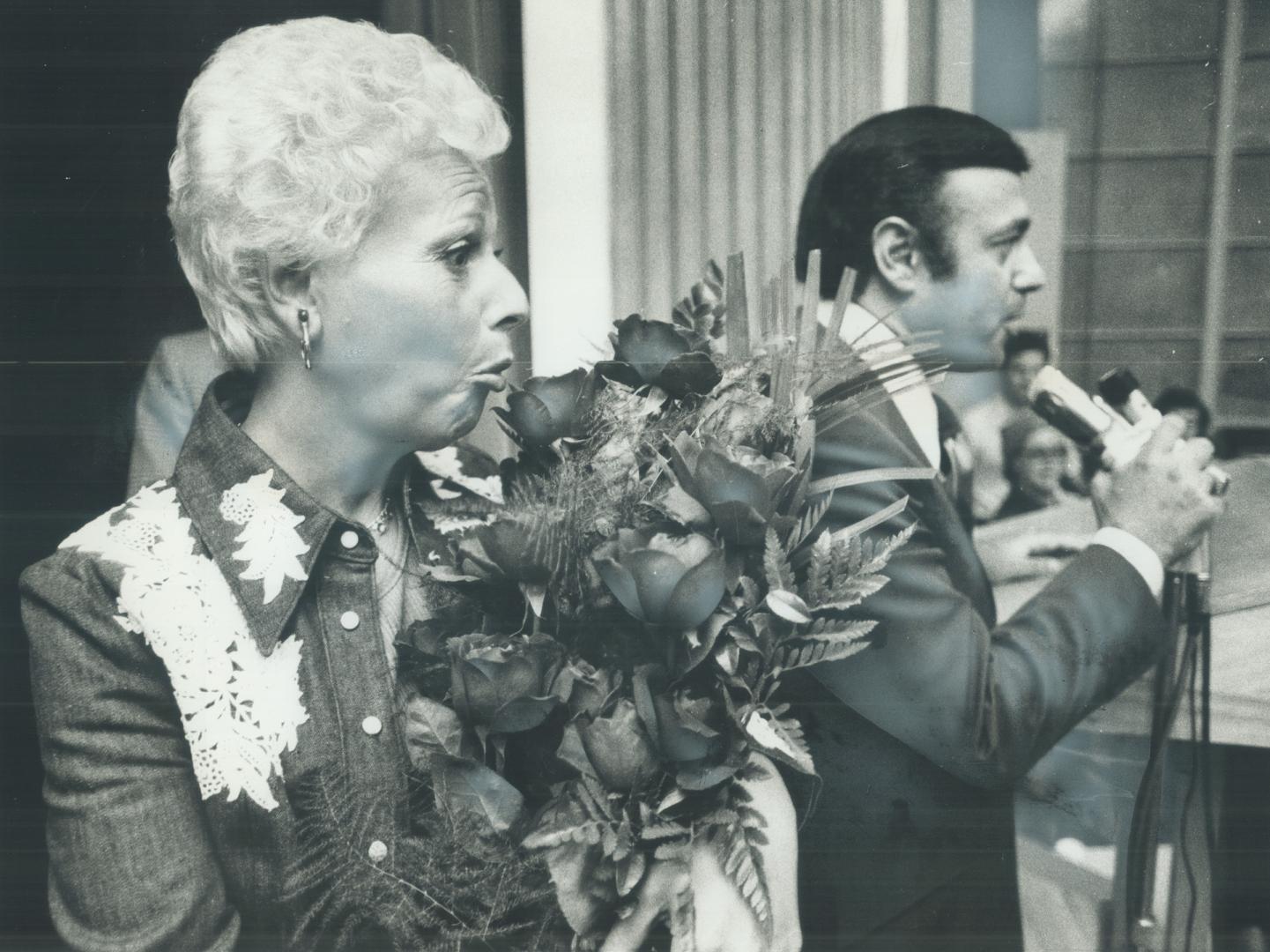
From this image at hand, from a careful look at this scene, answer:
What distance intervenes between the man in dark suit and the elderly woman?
0.57ft

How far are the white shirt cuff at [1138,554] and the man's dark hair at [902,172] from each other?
1.11 ft

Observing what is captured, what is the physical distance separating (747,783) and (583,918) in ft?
0.68

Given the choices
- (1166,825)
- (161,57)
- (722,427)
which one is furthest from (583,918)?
(161,57)

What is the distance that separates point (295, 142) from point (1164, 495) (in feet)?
3.28

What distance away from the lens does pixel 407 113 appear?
1.11 m

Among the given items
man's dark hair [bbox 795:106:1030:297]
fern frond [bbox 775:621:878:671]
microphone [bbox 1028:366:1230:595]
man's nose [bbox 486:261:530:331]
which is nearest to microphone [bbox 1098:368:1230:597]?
microphone [bbox 1028:366:1230:595]

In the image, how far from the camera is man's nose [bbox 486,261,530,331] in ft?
3.86

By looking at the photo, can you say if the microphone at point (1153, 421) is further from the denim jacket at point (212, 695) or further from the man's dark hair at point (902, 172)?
the denim jacket at point (212, 695)

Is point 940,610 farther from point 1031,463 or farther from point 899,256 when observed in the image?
point 899,256

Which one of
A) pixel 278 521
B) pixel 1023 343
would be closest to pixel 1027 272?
pixel 1023 343

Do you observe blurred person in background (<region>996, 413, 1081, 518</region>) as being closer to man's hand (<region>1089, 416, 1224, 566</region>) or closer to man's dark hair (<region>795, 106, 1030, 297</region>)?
man's hand (<region>1089, 416, 1224, 566</region>)

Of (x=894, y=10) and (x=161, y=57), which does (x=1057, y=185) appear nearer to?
(x=894, y=10)

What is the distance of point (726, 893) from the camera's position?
107cm

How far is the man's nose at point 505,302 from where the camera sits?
1.18 meters
